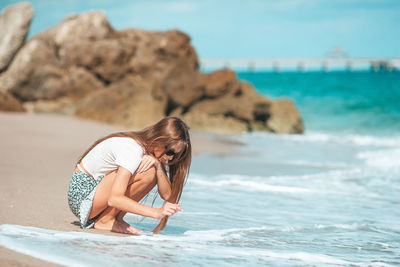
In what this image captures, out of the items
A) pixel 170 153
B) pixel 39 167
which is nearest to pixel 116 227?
pixel 170 153

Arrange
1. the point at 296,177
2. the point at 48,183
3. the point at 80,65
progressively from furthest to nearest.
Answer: the point at 80,65 < the point at 296,177 < the point at 48,183

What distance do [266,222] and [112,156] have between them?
5.90ft

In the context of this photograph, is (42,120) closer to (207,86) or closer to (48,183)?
(48,183)

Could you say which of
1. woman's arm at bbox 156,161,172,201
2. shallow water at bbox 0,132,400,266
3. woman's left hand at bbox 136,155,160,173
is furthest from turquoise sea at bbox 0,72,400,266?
woman's left hand at bbox 136,155,160,173

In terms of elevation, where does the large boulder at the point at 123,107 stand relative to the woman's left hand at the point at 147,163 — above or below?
above

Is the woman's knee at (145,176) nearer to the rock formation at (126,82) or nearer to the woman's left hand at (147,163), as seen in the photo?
the woman's left hand at (147,163)

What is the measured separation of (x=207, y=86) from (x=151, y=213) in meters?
13.1

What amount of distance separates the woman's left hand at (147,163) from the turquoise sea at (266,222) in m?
0.47

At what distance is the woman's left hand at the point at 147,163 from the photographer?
3.61 metres

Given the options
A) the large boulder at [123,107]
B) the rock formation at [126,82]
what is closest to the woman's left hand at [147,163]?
the large boulder at [123,107]

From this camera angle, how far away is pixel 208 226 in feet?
14.5

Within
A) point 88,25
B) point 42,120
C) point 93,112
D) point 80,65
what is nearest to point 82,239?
point 42,120

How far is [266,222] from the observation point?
473 centimetres

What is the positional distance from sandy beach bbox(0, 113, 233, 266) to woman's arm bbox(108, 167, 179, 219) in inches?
17.7
